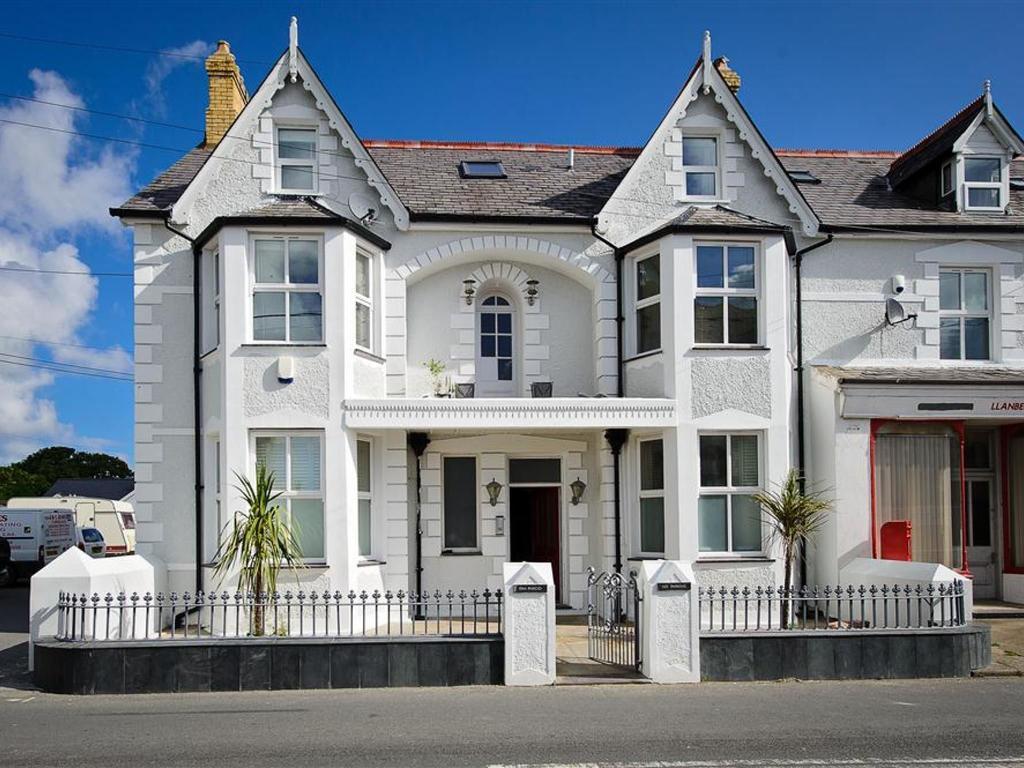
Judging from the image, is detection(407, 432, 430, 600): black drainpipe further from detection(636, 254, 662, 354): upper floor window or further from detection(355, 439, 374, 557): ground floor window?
detection(636, 254, 662, 354): upper floor window

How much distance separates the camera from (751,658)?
12125 millimetres

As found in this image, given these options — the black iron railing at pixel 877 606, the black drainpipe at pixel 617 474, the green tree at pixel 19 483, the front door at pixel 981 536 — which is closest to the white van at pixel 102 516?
the black drainpipe at pixel 617 474

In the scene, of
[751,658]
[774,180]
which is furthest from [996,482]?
[751,658]

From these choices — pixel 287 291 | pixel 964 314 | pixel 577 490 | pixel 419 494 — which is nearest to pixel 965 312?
pixel 964 314

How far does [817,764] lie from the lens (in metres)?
8.23

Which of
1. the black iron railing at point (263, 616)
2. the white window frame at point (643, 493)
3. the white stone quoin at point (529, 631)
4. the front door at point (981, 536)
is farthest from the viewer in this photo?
the front door at point (981, 536)

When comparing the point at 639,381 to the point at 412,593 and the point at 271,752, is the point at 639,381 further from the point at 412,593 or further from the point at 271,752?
the point at 271,752

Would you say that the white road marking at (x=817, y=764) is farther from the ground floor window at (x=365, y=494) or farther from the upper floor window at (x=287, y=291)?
the upper floor window at (x=287, y=291)

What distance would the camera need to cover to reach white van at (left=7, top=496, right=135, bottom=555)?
38.3m

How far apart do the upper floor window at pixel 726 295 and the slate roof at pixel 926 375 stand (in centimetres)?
170

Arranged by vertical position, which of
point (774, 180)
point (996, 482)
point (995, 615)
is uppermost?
point (774, 180)

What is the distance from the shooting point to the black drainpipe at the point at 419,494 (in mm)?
17031

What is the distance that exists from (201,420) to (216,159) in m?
4.17

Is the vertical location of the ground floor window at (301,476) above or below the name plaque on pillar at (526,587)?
above
